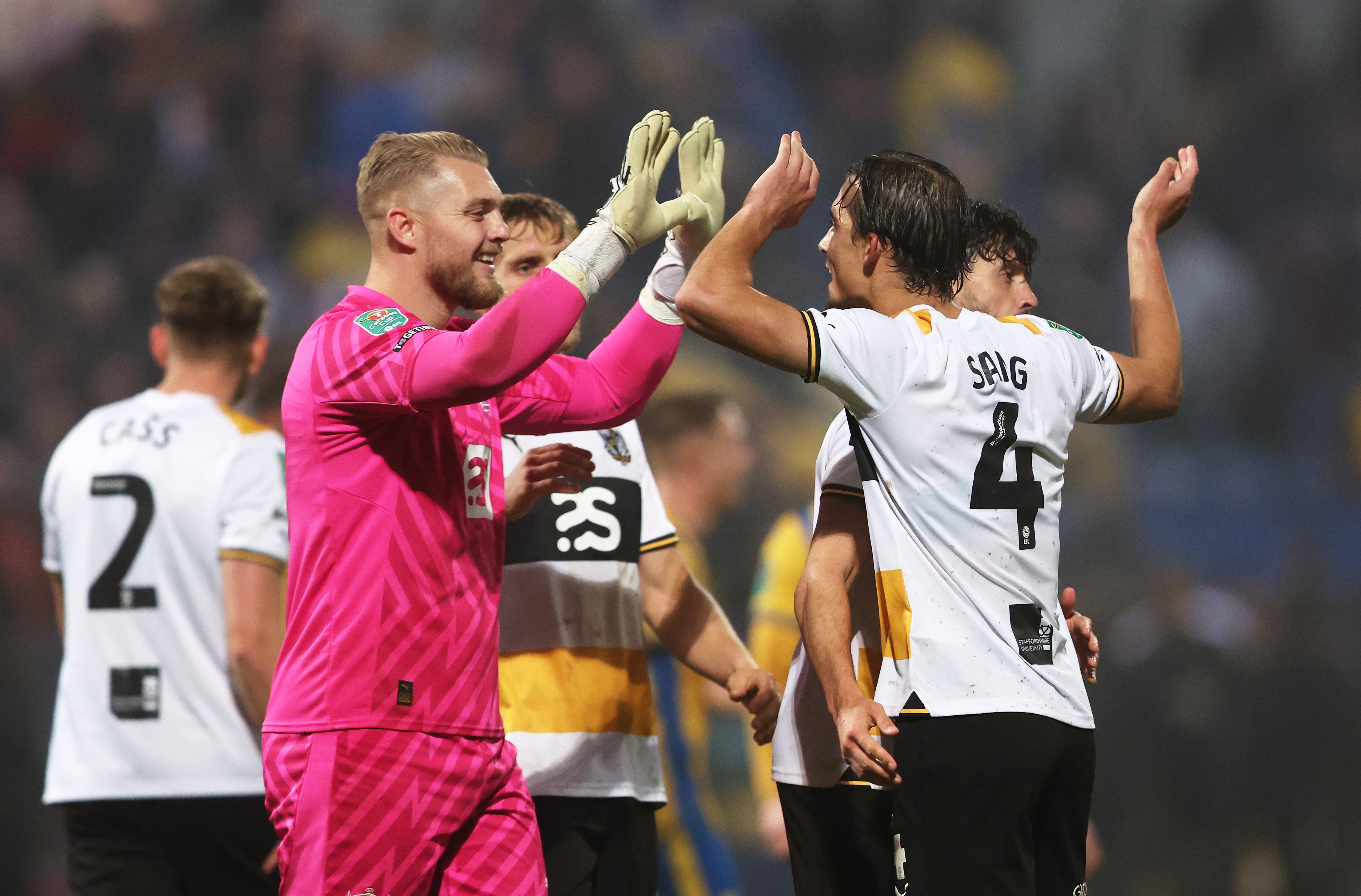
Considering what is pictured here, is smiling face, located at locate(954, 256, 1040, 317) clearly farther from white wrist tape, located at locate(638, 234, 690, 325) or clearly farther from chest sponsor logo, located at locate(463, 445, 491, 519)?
chest sponsor logo, located at locate(463, 445, 491, 519)

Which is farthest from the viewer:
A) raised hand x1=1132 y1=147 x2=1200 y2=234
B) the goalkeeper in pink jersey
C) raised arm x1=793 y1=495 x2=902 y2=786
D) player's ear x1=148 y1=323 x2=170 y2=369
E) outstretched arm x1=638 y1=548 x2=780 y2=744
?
player's ear x1=148 y1=323 x2=170 y2=369

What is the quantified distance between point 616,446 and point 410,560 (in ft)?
3.72

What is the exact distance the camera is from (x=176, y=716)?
4.00 metres

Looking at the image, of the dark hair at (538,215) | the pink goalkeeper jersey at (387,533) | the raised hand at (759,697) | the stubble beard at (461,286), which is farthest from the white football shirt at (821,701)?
the dark hair at (538,215)

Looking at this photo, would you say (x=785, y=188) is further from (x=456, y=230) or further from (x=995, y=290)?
(x=995, y=290)

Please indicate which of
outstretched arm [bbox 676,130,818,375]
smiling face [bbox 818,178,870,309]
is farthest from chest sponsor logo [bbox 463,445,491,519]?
smiling face [bbox 818,178,870,309]

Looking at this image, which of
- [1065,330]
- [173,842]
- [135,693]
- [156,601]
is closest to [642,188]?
[1065,330]

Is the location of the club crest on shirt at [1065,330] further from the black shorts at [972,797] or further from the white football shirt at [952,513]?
the black shorts at [972,797]

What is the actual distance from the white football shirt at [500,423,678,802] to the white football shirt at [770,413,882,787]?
0.50 meters

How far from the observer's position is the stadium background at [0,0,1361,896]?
27.2 feet

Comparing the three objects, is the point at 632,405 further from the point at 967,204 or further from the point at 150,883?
the point at 150,883

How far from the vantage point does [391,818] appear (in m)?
2.37

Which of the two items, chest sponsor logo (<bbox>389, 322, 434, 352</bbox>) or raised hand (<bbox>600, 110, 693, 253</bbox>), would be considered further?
raised hand (<bbox>600, 110, 693, 253</bbox>)

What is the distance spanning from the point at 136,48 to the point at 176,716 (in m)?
7.40
